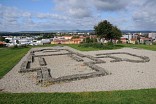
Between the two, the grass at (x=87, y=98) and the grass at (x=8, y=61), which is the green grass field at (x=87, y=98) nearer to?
the grass at (x=87, y=98)

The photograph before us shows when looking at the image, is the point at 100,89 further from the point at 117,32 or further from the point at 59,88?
the point at 117,32

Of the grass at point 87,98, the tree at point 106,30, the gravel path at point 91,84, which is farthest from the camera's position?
the tree at point 106,30

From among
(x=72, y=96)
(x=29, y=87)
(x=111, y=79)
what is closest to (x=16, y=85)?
(x=29, y=87)

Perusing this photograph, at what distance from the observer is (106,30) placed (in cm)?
4316

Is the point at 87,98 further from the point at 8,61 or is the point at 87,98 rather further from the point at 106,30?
the point at 106,30

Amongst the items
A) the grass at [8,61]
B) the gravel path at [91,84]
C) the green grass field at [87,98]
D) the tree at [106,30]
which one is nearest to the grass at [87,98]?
the green grass field at [87,98]

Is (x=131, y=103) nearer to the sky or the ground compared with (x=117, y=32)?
nearer to the ground

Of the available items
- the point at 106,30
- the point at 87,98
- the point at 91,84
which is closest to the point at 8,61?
the point at 91,84

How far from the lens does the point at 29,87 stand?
11.9 m

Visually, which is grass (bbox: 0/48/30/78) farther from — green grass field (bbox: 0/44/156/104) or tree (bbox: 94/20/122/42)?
tree (bbox: 94/20/122/42)

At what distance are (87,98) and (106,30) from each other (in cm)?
3477

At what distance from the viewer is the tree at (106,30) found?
142ft

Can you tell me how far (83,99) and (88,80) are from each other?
415 cm

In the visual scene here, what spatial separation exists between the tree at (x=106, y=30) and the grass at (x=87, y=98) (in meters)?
33.7
